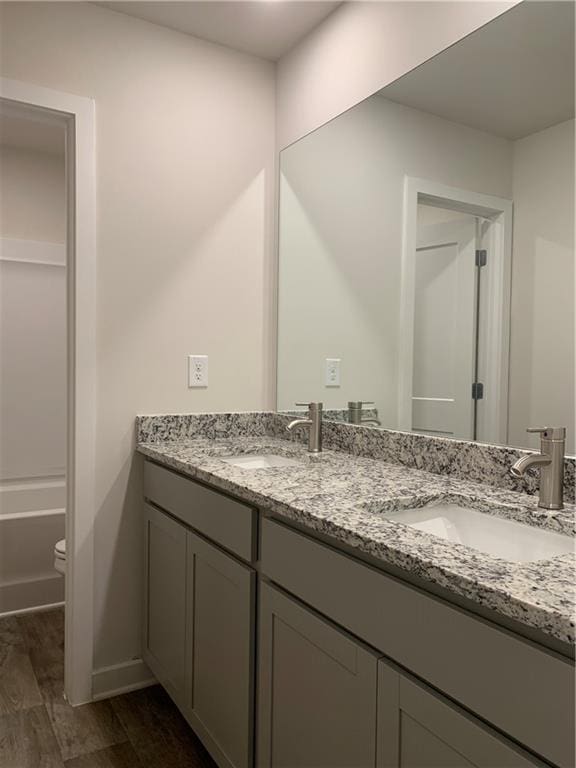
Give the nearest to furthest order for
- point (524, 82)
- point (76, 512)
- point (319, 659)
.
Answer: point (319, 659), point (524, 82), point (76, 512)

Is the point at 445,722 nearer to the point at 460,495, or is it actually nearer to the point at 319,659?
the point at 319,659

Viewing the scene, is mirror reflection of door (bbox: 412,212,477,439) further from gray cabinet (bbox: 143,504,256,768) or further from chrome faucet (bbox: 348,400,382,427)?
gray cabinet (bbox: 143,504,256,768)

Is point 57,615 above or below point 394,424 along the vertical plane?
below

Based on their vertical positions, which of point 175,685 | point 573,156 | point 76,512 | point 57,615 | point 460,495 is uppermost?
point 573,156

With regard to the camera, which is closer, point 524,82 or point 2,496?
point 524,82

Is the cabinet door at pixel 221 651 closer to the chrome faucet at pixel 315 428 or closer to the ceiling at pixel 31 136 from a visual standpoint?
the chrome faucet at pixel 315 428

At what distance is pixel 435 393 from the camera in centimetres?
163

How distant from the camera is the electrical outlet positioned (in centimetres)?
215

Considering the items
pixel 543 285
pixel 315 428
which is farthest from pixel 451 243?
pixel 315 428

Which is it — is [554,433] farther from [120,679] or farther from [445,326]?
[120,679]

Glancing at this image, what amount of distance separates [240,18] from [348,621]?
6.44ft

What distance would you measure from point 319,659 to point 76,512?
1148mm

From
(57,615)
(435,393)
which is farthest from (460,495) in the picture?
(57,615)

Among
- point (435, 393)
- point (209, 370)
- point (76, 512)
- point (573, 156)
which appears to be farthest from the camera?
point (209, 370)
